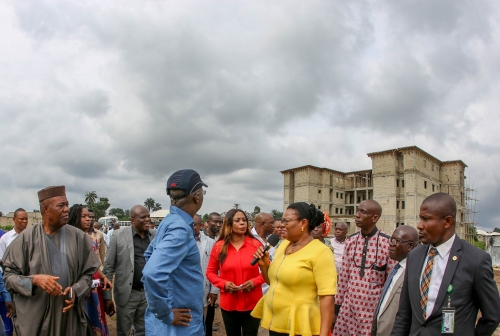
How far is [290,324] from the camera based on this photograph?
287cm

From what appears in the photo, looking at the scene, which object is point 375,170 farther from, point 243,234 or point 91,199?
point 91,199

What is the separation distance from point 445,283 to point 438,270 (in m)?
0.12

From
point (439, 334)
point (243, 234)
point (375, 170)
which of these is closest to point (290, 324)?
point (439, 334)

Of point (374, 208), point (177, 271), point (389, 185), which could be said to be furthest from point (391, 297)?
point (389, 185)

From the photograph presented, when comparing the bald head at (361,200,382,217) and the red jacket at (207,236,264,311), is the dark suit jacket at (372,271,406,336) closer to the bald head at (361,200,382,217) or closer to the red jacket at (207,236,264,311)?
the bald head at (361,200,382,217)

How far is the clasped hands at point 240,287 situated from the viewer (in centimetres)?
409

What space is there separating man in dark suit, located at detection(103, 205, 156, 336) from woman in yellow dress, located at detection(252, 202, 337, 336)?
218cm

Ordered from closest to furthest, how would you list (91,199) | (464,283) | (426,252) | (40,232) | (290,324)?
(464,283)
(426,252)
(290,324)
(40,232)
(91,199)

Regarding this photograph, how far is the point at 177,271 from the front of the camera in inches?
101

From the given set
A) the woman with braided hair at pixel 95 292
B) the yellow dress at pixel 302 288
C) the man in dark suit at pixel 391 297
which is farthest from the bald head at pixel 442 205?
the woman with braided hair at pixel 95 292

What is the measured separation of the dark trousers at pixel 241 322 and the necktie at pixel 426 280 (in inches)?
86.3

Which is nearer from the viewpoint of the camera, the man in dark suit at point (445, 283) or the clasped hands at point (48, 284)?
the man in dark suit at point (445, 283)

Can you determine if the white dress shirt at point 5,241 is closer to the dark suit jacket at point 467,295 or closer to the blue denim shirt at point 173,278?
the blue denim shirt at point 173,278

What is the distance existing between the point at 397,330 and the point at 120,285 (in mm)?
3396
